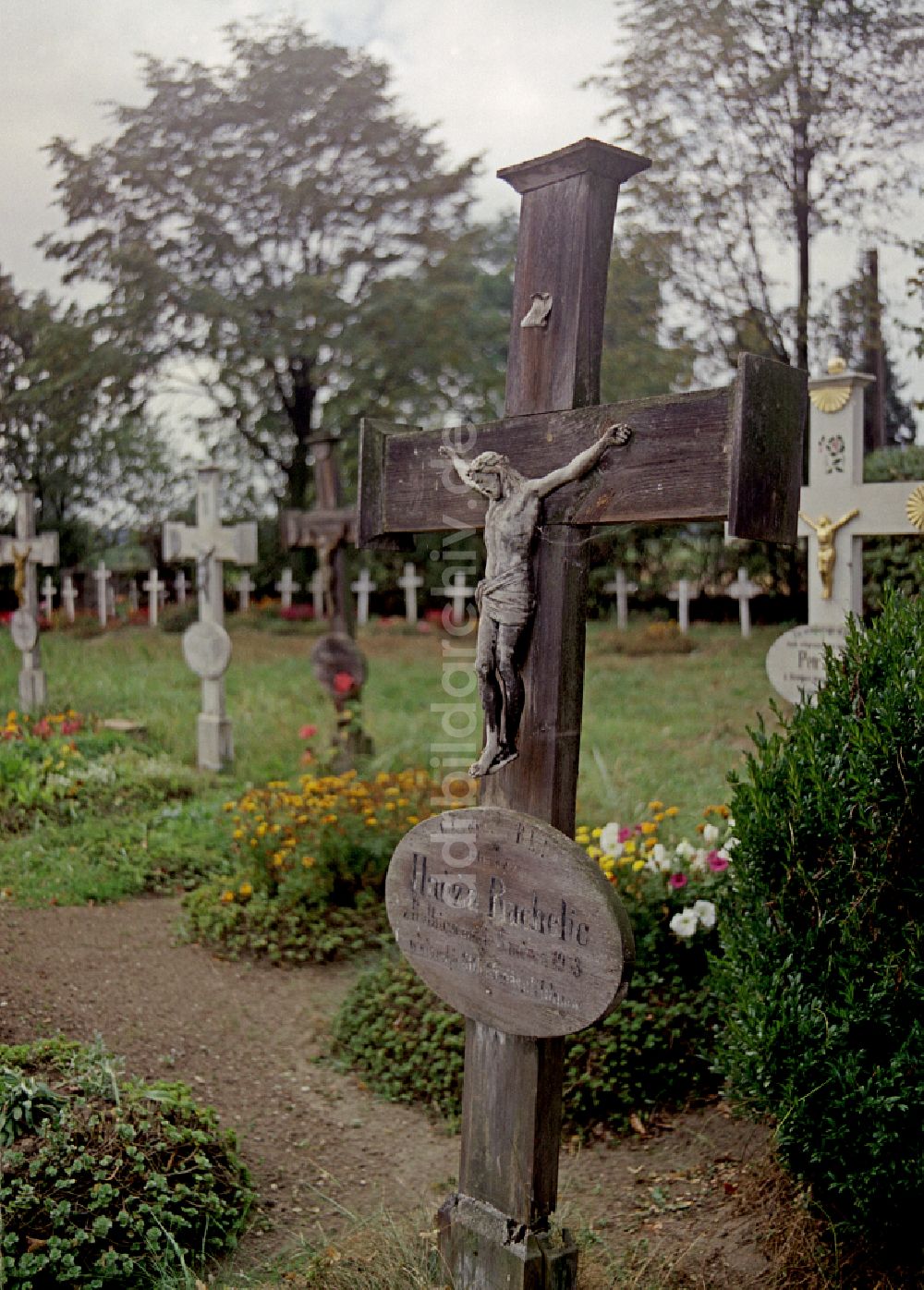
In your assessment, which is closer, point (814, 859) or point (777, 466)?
point (777, 466)

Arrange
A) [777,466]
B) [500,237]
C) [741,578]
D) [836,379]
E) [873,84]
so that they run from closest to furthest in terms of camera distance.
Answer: [777,466] < [836,379] < [873,84] < [741,578] < [500,237]

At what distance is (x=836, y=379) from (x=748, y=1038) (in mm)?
4139

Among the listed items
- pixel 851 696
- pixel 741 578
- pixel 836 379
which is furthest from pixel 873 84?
pixel 851 696

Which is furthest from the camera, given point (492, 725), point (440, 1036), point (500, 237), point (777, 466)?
point (500, 237)

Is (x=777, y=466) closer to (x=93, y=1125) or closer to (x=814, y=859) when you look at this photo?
(x=814, y=859)

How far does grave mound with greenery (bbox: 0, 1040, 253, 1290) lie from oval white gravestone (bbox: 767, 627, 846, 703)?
3.81m

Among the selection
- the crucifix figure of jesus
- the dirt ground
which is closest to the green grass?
the dirt ground

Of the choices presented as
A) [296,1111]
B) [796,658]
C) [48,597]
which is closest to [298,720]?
[48,597]

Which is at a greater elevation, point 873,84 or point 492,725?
point 873,84

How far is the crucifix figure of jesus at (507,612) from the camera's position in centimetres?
274

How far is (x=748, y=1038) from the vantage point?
2877 millimetres

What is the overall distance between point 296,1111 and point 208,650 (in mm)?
5158

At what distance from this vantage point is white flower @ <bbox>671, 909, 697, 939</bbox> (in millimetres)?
4141

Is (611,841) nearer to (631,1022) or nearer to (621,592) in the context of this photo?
(631,1022)
